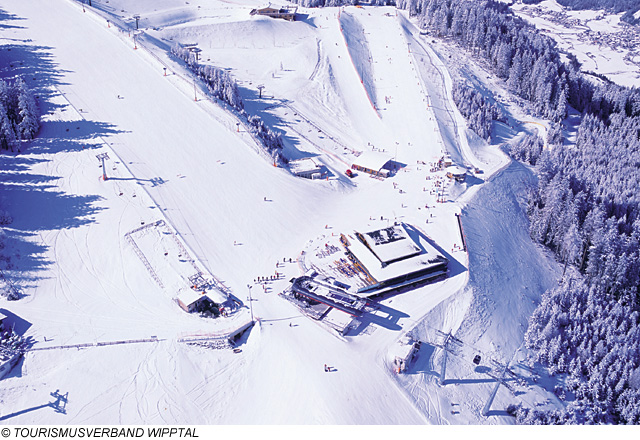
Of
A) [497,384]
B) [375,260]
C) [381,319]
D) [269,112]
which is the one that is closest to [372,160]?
[269,112]

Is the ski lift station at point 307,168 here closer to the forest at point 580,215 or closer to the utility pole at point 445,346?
the forest at point 580,215

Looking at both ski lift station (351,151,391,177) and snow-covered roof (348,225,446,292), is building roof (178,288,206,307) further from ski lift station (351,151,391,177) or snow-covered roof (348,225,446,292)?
ski lift station (351,151,391,177)

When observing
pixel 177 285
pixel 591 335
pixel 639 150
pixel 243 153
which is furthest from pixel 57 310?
pixel 639 150

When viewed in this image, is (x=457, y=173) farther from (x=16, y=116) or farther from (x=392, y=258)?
(x=16, y=116)

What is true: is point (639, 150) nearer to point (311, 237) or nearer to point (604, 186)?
point (604, 186)

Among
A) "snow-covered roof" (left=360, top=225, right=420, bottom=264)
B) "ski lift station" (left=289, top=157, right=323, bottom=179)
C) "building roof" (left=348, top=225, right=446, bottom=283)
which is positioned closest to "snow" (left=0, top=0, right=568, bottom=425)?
"ski lift station" (left=289, top=157, right=323, bottom=179)

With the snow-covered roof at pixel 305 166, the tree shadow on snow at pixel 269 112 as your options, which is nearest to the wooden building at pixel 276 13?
the tree shadow on snow at pixel 269 112
